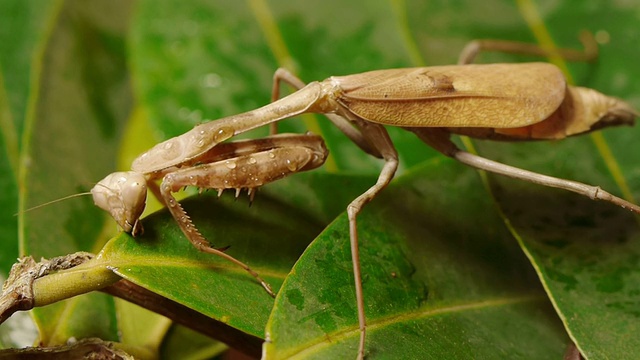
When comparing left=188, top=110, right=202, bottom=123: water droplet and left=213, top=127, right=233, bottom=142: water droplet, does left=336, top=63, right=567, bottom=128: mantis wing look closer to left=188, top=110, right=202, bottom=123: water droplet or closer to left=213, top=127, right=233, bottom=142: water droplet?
left=213, top=127, right=233, bottom=142: water droplet

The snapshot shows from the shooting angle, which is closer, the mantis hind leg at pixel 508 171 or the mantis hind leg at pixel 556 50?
the mantis hind leg at pixel 508 171

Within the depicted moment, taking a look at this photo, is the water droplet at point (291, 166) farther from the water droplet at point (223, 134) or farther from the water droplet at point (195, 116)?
the water droplet at point (195, 116)

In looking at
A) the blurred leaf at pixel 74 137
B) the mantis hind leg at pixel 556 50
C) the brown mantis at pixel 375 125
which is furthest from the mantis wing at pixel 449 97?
the blurred leaf at pixel 74 137

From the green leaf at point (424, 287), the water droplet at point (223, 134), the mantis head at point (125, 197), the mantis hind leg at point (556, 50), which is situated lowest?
the green leaf at point (424, 287)

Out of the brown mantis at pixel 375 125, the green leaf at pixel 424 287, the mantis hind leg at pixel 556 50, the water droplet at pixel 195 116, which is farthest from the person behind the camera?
the mantis hind leg at pixel 556 50

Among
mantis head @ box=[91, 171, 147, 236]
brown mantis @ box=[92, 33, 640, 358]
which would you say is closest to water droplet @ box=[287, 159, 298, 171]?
brown mantis @ box=[92, 33, 640, 358]

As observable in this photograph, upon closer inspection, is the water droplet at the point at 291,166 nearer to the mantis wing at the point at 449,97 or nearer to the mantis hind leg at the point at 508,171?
the mantis wing at the point at 449,97

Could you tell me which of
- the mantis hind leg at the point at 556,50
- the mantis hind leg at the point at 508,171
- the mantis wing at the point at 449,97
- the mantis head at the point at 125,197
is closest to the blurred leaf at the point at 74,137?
the mantis head at the point at 125,197

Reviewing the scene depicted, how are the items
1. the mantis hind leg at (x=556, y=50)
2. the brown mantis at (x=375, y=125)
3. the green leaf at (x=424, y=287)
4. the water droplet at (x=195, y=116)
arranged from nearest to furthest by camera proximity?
the green leaf at (x=424, y=287) < the brown mantis at (x=375, y=125) < the water droplet at (x=195, y=116) < the mantis hind leg at (x=556, y=50)

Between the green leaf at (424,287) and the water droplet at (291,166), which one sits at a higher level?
the water droplet at (291,166)
